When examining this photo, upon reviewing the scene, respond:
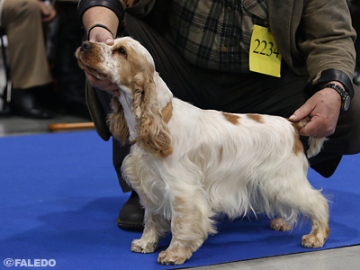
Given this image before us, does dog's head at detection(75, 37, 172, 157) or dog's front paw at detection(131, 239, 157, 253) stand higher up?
dog's head at detection(75, 37, 172, 157)

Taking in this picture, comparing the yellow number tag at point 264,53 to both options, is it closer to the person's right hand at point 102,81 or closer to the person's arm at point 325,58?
the person's arm at point 325,58

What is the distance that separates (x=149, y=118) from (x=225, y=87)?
0.71 meters

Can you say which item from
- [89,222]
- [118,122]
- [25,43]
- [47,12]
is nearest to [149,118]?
[118,122]

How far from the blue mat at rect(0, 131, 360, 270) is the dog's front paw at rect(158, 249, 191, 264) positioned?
0.07 feet

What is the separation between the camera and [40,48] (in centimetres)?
468

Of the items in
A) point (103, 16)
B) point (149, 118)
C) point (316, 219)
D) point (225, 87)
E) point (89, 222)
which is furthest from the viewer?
point (225, 87)

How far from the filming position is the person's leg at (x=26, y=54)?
4.59 metres

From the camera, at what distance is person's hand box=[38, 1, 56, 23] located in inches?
185

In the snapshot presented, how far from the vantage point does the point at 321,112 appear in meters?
Result: 2.01

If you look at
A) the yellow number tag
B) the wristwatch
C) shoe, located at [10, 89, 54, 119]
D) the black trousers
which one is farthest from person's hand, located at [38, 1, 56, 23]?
the wristwatch

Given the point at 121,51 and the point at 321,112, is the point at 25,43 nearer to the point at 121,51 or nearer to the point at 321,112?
the point at 121,51

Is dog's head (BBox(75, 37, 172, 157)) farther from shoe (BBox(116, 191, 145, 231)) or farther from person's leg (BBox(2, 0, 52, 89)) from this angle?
person's leg (BBox(2, 0, 52, 89))

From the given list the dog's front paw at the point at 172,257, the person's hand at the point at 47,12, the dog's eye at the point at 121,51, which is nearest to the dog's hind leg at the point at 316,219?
the dog's front paw at the point at 172,257

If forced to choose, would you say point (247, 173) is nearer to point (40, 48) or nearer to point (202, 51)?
point (202, 51)
